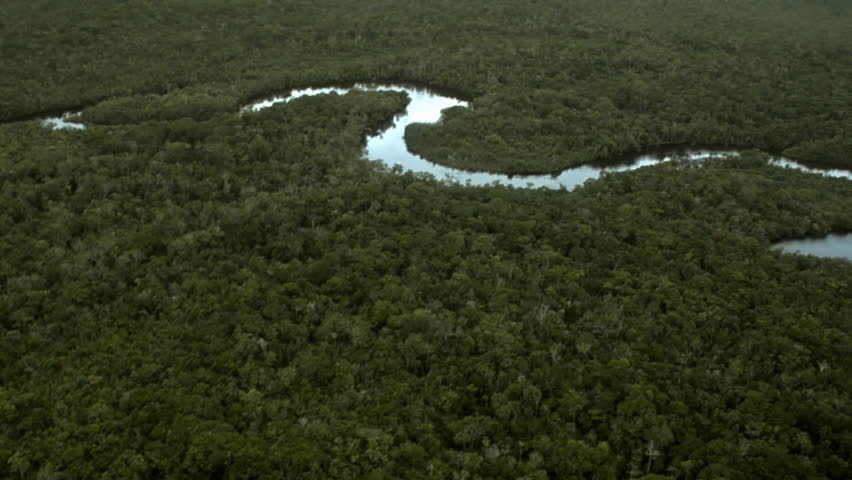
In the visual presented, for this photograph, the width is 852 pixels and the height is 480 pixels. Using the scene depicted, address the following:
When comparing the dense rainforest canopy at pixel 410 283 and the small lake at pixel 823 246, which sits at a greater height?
the dense rainforest canopy at pixel 410 283

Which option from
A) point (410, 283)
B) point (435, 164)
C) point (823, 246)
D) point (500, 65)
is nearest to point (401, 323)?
point (410, 283)

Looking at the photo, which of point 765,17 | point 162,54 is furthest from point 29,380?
point 765,17

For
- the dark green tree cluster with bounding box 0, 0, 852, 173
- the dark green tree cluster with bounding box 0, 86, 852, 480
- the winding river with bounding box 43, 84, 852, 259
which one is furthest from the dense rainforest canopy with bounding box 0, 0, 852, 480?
the winding river with bounding box 43, 84, 852, 259

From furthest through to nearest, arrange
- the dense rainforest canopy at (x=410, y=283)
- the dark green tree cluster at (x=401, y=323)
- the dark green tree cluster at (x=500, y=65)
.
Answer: the dark green tree cluster at (x=500, y=65)
the dense rainforest canopy at (x=410, y=283)
the dark green tree cluster at (x=401, y=323)

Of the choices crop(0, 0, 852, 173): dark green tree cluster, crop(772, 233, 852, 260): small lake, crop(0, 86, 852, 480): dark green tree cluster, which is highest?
crop(0, 0, 852, 173): dark green tree cluster

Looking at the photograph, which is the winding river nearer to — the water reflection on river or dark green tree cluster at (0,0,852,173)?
the water reflection on river

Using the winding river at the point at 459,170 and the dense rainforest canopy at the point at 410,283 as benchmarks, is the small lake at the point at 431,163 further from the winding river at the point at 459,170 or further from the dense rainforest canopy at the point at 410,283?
the dense rainforest canopy at the point at 410,283

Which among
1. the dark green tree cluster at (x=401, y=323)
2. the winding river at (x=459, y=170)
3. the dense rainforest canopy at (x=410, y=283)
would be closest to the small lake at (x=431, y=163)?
the winding river at (x=459, y=170)
